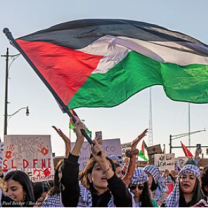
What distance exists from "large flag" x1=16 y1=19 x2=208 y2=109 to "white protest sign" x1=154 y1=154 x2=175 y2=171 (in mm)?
6890

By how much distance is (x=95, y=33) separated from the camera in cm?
766

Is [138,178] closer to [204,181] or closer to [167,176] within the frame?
[204,181]

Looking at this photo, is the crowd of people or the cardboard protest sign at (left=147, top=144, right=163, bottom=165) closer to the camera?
the crowd of people

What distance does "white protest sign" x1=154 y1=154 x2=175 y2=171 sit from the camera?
48.1ft

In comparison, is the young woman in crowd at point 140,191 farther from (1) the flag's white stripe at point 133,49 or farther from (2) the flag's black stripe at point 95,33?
(2) the flag's black stripe at point 95,33

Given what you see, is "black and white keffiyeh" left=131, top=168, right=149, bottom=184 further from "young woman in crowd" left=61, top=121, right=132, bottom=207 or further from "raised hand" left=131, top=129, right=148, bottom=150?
"young woman in crowd" left=61, top=121, right=132, bottom=207

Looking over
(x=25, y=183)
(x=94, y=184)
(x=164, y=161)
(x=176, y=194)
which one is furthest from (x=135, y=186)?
(x=164, y=161)

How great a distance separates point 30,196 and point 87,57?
2.75m

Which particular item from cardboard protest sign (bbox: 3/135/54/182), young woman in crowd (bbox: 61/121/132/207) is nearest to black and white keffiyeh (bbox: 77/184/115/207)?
young woman in crowd (bbox: 61/121/132/207)

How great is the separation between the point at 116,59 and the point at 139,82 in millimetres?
452

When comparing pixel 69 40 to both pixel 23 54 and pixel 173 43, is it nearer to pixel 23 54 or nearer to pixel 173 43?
pixel 23 54

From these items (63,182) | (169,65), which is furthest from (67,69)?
(63,182)

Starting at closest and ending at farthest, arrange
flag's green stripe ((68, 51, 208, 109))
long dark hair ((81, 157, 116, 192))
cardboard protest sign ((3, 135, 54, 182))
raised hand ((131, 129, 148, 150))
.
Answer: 1. long dark hair ((81, 157, 116, 192))
2. flag's green stripe ((68, 51, 208, 109))
3. raised hand ((131, 129, 148, 150))
4. cardboard protest sign ((3, 135, 54, 182))

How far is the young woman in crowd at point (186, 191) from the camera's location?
683 cm
